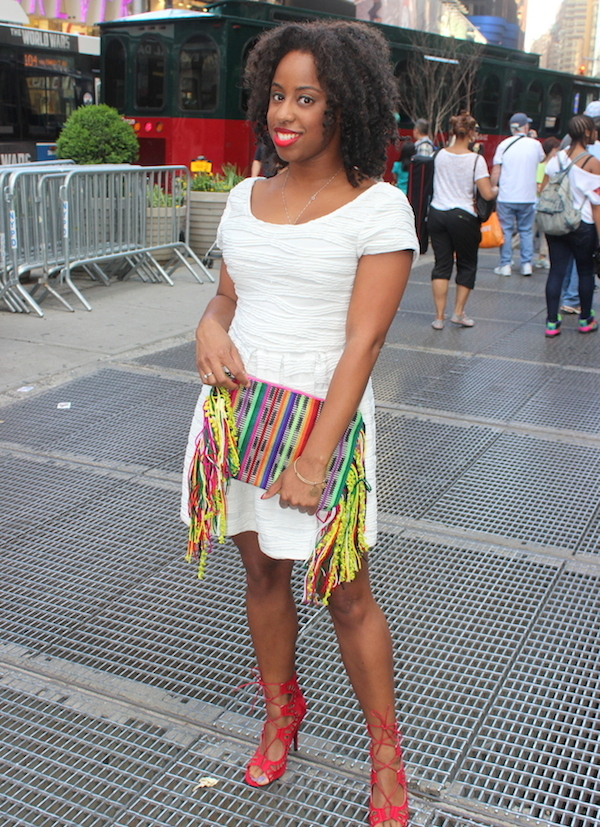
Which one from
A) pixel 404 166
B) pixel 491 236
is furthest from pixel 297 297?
pixel 404 166

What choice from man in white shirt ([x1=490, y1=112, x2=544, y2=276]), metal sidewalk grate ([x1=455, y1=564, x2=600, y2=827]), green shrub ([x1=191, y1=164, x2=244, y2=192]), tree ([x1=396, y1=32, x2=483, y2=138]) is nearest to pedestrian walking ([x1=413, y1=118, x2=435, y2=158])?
man in white shirt ([x1=490, y1=112, x2=544, y2=276])

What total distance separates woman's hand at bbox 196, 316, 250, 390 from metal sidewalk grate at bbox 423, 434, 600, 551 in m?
2.25

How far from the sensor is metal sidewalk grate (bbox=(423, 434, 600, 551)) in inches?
163

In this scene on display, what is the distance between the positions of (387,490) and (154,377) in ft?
7.79

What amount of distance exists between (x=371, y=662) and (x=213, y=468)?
23.2 inches

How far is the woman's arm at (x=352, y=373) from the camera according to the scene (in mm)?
2008

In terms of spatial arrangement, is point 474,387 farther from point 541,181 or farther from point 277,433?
point 541,181

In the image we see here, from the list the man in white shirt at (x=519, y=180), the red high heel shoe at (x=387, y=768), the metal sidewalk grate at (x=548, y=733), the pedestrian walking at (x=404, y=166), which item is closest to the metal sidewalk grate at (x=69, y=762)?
the red high heel shoe at (x=387, y=768)

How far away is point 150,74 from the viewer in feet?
48.6

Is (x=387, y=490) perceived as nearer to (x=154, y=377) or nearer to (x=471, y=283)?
(x=154, y=377)

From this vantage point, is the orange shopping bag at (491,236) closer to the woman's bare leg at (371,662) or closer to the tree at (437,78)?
the woman's bare leg at (371,662)

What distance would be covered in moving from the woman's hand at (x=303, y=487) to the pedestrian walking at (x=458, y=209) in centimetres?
610

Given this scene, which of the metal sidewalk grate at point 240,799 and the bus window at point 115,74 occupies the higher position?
the bus window at point 115,74

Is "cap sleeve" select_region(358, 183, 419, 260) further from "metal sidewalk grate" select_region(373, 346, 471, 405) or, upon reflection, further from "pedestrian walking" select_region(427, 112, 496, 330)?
"pedestrian walking" select_region(427, 112, 496, 330)
